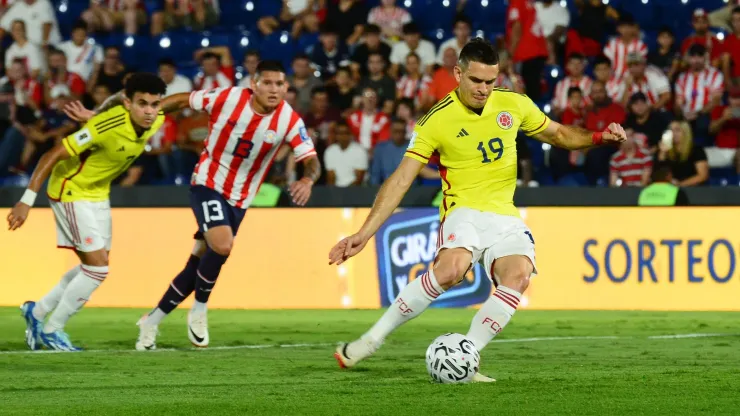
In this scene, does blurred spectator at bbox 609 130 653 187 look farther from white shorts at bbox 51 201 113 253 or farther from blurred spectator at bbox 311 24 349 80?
white shorts at bbox 51 201 113 253

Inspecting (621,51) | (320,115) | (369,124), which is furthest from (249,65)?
(621,51)

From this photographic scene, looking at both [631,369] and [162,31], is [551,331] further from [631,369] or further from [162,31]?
[162,31]

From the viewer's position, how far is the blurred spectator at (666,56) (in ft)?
59.4

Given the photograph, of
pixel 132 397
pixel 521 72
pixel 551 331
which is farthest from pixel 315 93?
pixel 132 397

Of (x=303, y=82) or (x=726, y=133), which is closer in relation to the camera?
(x=726, y=133)

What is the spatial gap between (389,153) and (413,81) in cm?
190

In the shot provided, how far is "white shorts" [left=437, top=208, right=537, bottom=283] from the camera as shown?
27.4 ft

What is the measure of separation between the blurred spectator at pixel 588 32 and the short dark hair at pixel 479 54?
10.9 m

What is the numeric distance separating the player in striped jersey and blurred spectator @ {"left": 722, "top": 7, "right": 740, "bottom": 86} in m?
8.63

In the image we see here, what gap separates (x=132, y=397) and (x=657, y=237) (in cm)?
917

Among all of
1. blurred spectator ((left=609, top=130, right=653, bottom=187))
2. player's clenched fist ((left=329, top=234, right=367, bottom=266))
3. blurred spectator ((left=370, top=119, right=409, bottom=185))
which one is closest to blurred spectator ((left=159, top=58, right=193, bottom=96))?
blurred spectator ((left=370, top=119, right=409, bottom=185))

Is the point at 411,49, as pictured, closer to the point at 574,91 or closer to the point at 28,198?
the point at 574,91

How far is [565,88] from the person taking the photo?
59.5 feet

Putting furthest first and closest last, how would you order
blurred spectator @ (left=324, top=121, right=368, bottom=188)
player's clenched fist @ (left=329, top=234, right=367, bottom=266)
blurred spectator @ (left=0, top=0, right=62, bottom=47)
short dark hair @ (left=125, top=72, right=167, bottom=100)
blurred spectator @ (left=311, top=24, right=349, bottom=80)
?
blurred spectator @ (left=0, top=0, right=62, bottom=47) → blurred spectator @ (left=311, top=24, right=349, bottom=80) → blurred spectator @ (left=324, top=121, right=368, bottom=188) → short dark hair @ (left=125, top=72, right=167, bottom=100) → player's clenched fist @ (left=329, top=234, right=367, bottom=266)
